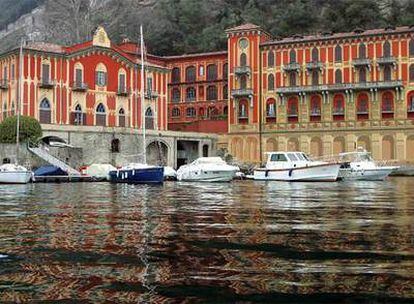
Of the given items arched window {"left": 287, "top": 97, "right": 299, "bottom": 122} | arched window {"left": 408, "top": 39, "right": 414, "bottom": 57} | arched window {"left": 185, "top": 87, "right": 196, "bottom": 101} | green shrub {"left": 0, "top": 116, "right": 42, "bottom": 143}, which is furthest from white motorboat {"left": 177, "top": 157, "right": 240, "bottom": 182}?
arched window {"left": 185, "top": 87, "right": 196, "bottom": 101}

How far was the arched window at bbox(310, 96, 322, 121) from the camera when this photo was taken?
77.6 m

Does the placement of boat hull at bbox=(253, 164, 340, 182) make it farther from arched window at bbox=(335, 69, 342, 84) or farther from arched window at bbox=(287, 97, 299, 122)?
arched window at bbox=(287, 97, 299, 122)

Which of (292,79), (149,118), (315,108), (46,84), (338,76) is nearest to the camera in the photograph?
(46,84)

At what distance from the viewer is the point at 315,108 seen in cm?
7788

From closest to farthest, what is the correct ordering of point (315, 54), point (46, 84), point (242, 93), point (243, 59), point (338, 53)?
1. point (46, 84)
2. point (338, 53)
3. point (315, 54)
4. point (242, 93)
5. point (243, 59)

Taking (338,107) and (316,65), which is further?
(338,107)

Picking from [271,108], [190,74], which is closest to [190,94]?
[190,74]

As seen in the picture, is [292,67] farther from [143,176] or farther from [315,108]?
[143,176]

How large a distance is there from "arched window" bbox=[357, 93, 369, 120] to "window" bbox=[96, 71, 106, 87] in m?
29.9

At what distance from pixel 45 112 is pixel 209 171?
2672cm

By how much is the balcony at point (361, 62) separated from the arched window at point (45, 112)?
35308 millimetres

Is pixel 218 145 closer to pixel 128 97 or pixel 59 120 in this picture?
pixel 128 97

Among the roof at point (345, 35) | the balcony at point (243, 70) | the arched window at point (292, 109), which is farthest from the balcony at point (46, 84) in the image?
the arched window at point (292, 109)

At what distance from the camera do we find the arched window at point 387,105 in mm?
74062
